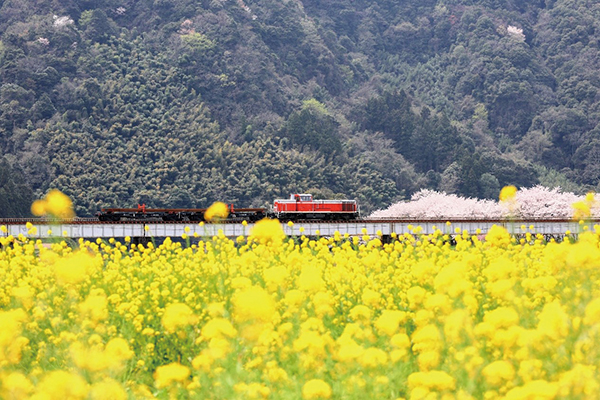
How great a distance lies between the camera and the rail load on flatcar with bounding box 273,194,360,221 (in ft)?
134

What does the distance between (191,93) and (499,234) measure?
66.3 m

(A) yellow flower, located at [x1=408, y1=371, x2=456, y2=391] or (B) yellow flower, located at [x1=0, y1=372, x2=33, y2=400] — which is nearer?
(B) yellow flower, located at [x1=0, y1=372, x2=33, y2=400]

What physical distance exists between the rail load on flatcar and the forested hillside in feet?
55.9

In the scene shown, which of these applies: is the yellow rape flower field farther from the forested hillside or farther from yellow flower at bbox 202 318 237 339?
the forested hillside

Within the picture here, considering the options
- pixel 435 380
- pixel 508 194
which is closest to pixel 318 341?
pixel 435 380

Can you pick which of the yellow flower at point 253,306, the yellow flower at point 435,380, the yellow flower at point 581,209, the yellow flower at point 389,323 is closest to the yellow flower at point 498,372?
the yellow flower at point 435,380

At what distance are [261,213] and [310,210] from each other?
88.5 inches

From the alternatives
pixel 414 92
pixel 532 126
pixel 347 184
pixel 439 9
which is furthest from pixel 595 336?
pixel 439 9

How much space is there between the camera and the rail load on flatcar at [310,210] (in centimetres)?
4091

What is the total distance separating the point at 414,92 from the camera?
99.3 m

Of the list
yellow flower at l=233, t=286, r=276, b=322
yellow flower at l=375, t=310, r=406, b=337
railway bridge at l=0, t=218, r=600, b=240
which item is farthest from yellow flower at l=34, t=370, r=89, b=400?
railway bridge at l=0, t=218, r=600, b=240

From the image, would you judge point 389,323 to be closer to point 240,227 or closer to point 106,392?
point 106,392

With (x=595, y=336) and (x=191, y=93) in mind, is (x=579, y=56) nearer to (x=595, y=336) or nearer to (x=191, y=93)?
(x=191, y=93)

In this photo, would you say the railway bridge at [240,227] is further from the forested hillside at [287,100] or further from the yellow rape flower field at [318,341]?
the yellow rape flower field at [318,341]
